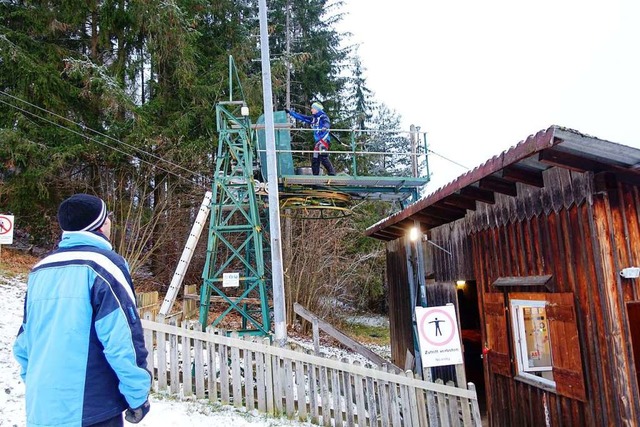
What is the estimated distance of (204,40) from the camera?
1870 centimetres

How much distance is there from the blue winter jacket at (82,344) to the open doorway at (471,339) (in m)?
7.68

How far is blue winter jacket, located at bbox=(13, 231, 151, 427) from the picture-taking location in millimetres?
2342

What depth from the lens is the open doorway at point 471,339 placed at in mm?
9664

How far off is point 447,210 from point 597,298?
10.9 feet

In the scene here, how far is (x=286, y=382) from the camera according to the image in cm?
621

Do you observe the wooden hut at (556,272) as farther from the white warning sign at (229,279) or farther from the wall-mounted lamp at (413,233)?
the white warning sign at (229,279)

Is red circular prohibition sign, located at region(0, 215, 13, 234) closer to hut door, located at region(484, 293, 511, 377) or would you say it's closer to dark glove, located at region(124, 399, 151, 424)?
dark glove, located at region(124, 399, 151, 424)

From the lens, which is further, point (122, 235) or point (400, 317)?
point (122, 235)

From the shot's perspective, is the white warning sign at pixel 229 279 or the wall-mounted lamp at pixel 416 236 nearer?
the wall-mounted lamp at pixel 416 236

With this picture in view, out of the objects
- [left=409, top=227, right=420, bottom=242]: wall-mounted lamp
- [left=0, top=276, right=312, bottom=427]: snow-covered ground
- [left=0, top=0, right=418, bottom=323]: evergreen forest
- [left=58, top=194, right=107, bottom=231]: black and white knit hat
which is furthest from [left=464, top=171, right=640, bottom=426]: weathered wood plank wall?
[left=0, top=0, right=418, bottom=323]: evergreen forest

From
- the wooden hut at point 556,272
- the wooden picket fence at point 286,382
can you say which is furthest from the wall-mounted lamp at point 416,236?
the wooden picket fence at point 286,382

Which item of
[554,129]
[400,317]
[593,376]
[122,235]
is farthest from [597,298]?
[122,235]

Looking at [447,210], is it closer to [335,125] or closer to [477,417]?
[477,417]

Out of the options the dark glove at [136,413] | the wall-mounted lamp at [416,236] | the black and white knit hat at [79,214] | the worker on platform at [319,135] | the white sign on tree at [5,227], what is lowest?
the dark glove at [136,413]
